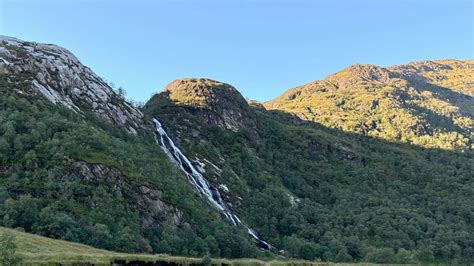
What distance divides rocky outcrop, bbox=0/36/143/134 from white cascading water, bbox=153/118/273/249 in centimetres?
1467

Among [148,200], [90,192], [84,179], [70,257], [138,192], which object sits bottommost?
[70,257]

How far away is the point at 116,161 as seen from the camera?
126m

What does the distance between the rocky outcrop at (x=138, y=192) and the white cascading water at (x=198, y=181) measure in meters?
A: 32.4

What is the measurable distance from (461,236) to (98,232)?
137675 mm

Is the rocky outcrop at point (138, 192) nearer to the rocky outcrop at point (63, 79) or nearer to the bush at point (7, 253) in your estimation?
the rocky outcrop at point (63, 79)

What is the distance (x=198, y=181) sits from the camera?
551ft

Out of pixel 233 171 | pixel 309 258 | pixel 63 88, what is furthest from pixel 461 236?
pixel 63 88

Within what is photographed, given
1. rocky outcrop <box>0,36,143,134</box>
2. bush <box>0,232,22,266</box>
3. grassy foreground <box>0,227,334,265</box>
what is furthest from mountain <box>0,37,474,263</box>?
bush <box>0,232,22,266</box>

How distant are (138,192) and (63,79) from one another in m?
73.9

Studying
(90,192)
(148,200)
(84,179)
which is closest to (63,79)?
(84,179)

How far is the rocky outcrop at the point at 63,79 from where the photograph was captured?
156 metres

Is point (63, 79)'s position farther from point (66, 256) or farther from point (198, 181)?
point (66, 256)

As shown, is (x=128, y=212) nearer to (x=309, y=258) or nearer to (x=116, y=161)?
(x=116, y=161)

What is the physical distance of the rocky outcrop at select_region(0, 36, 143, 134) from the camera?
156 meters
